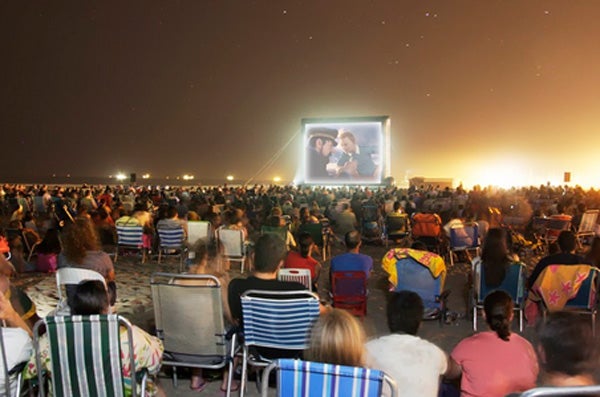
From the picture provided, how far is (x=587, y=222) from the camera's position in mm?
11586

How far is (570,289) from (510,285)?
0.58 m

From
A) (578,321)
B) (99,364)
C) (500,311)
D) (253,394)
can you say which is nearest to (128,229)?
(253,394)

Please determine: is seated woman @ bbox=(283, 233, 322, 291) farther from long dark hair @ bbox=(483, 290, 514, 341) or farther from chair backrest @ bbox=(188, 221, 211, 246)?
chair backrest @ bbox=(188, 221, 211, 246)

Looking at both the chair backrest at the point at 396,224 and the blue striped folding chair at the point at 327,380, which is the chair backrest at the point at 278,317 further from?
the chair backrest at the point at 396,224

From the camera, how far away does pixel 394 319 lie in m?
2.95

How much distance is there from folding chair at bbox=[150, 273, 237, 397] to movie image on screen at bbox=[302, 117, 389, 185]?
25.4m

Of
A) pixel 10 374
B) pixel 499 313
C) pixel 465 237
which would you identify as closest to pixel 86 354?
pixel 10 374

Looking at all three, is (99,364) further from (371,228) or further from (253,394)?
(371,228)

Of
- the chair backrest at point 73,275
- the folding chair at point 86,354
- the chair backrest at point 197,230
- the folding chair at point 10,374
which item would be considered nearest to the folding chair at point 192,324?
the folding chair at point 86,354

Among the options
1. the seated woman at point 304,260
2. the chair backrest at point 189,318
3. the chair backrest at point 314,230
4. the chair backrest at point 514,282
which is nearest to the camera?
the chair backrest at point 189,318

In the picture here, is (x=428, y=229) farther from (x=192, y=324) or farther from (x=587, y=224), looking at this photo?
(x=192, y=324)

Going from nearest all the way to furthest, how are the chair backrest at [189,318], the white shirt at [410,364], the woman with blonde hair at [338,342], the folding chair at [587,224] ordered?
the woman with blonde hair at [338,342] → the white shirt at [410,364] → the chair backrest at [189,318] → the folding chair at [587,224]

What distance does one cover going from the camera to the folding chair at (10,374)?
3000mm

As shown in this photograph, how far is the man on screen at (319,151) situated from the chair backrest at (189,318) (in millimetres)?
26189
